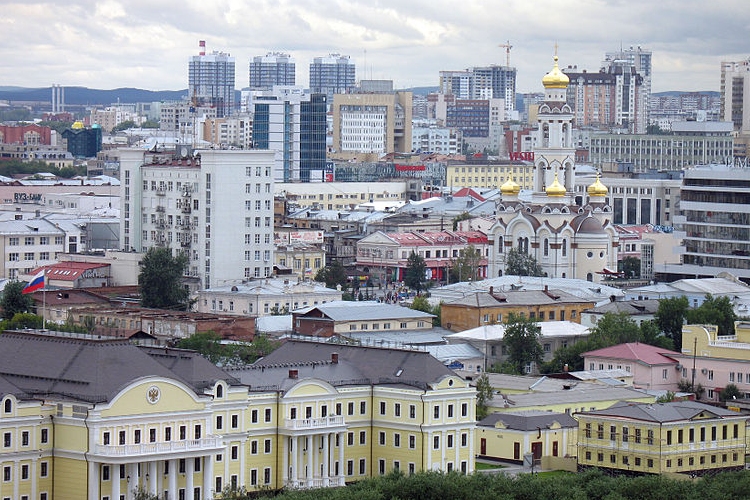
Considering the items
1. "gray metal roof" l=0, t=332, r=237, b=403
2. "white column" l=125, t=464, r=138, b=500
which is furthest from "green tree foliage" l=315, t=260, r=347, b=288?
"white column" l=125, t=464, r=138, b=500

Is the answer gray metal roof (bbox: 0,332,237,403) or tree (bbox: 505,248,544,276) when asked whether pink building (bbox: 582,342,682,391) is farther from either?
tree (bbox: 505,248,544,276)

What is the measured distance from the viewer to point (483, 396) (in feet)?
232

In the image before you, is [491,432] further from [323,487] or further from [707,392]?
[707,392]

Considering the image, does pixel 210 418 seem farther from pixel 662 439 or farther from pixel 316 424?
pixel 662 439

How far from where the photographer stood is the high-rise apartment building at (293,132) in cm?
17975

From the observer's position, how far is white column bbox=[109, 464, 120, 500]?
5547cm

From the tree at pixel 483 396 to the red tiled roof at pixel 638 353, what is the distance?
9.70 metres

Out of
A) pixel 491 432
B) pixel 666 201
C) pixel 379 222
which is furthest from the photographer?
pixel 666 201

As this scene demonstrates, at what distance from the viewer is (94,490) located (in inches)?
2178

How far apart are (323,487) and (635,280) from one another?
57.4m

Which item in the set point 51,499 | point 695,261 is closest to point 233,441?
point 51,499

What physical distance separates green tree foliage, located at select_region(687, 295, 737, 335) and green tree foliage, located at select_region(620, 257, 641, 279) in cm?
2815

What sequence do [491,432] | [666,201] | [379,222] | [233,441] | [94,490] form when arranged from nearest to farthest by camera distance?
[94,490] < [233,441] < [491,432] < [379,222] < [666,201]

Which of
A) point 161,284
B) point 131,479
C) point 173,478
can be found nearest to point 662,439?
point 173,478
